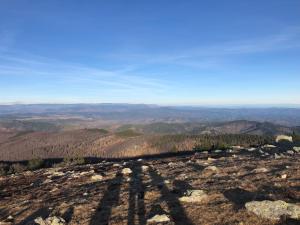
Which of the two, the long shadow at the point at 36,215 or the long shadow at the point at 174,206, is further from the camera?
the long shadow at the point at 36,215

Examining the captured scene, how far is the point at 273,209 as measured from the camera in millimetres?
16266

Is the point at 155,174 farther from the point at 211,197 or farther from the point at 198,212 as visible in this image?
the point at 198,212

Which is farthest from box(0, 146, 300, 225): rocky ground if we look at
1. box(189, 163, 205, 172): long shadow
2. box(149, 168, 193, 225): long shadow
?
box(189, 163, 205, 172): long shadow

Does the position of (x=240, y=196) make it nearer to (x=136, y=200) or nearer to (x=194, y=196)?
(x=194, y=196)

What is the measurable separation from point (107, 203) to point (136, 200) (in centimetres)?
183

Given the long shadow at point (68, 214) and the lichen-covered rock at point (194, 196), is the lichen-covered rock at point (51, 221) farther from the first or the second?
the lichen-covered rock at point (194, 196)

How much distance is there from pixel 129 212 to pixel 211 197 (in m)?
5.01

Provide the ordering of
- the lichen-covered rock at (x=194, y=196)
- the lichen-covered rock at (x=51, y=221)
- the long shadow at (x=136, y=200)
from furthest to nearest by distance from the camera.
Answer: the lichen-covered rock at (x=194, y=196), the lichen-covered rock at (x=51, y=221), the long shadow at (x=136, y=200)

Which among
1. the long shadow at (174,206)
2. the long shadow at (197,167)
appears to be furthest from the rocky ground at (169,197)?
the long shadow at (197,167)

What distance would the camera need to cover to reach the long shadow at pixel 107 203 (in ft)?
58.7

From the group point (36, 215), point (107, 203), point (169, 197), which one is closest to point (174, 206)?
point (169, 197)

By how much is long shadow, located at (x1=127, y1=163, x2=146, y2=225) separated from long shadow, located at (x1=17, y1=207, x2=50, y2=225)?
508 cm

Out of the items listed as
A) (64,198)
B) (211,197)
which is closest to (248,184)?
(211,197)

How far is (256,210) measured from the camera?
16422 millimetres
